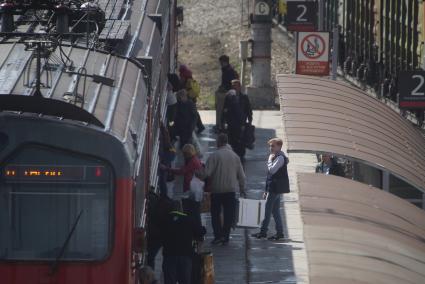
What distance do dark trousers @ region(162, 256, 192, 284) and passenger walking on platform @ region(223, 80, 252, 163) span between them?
8.21 metres

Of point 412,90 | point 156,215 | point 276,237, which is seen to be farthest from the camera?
point 412,90

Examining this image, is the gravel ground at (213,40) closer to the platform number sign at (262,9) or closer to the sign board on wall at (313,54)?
the platform number sign at (262,9)

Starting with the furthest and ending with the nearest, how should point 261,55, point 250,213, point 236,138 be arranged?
point 261,55 → point 236,138 → point 250,213

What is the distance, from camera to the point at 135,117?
1325 cm

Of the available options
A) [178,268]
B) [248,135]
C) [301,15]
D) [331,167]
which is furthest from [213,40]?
[178,268]

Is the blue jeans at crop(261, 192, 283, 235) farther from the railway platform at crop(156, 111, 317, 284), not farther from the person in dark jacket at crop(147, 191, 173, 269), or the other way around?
the person in dark jacket at crop(147, 191, 173, 269)

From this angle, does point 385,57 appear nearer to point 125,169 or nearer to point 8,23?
point 8,23

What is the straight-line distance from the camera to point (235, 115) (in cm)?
2302

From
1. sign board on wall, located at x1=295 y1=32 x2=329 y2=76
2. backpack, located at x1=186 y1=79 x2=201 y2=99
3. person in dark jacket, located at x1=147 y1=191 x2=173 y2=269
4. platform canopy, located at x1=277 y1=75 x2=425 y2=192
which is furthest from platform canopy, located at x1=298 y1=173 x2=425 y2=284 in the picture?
backpack, located at x1=186 y1=79 x2=201 y2=99

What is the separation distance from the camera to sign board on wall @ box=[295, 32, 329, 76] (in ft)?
81.4

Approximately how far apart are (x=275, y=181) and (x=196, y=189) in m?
1.22

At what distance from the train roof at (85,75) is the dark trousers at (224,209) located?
280cm

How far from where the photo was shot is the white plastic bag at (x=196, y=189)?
17.8 meters

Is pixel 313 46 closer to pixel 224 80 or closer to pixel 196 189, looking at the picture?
pixel 224 80
